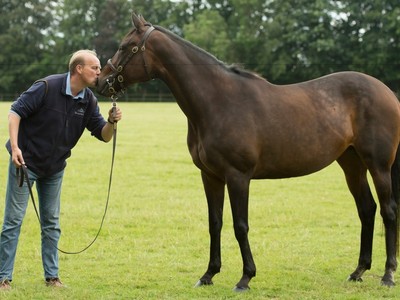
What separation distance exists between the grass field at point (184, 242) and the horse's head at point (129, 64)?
6.39 feet

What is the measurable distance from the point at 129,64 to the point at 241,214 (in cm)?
177

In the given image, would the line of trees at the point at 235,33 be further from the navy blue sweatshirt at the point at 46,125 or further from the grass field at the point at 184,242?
the navy blue sweatshirt at the point at 46,125

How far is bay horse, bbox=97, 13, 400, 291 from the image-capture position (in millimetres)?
6359

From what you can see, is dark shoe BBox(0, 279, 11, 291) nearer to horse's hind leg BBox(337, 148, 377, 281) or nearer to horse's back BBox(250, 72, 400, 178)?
horse's back BBox(250, 72, 400, 178)

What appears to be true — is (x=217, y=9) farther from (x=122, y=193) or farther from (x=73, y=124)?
(x=73, y=124)

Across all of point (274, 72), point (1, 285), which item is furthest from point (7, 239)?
point (274, 72)

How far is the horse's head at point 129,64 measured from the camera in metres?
6.34

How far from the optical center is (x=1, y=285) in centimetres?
626

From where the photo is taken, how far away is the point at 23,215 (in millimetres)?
6262

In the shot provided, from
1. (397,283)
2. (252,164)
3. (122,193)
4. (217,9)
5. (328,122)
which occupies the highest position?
(217,9)

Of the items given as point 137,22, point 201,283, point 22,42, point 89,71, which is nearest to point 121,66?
point 89,71

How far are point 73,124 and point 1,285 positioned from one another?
1.63 metres

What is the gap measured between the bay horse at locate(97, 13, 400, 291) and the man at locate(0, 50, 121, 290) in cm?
25

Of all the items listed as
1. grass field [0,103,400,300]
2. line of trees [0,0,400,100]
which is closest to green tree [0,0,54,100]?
line of trees [0,0,400,100]
